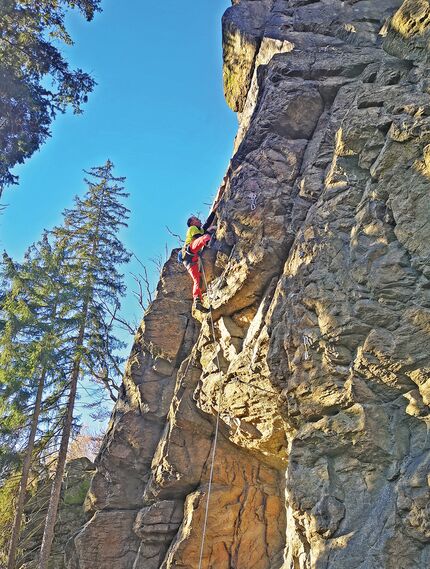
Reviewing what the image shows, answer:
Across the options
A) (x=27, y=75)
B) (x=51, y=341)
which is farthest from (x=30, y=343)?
(x=27, y=75)

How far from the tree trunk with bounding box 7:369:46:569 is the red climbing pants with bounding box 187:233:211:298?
6.58 m

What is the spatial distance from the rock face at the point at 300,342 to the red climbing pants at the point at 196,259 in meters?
0.33

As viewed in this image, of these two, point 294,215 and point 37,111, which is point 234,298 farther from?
point 37,111

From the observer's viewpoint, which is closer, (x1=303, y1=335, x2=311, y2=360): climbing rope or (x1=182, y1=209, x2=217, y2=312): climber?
(x1=303, y1=335, x2=311, y2=360): climbing rope

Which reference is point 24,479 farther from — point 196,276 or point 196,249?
point 196,249

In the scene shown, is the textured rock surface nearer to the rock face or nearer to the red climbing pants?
the rock face

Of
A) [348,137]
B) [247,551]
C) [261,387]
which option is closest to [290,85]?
[348,137]

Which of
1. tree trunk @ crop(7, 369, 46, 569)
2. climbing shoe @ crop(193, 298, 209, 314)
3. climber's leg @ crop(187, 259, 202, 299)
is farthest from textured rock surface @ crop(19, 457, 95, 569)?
climber's leg @ crop(187, 259, 202, 299)

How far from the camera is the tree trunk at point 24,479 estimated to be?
13.1m

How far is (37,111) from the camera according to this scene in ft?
35.4

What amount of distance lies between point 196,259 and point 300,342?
424cm

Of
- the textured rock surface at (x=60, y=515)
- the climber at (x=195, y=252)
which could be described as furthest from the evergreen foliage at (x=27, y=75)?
the textured rock surface at (x=60, y=515)

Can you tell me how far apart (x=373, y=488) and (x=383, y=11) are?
10598 millimetres

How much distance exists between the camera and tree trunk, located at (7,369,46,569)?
13.1 metres
